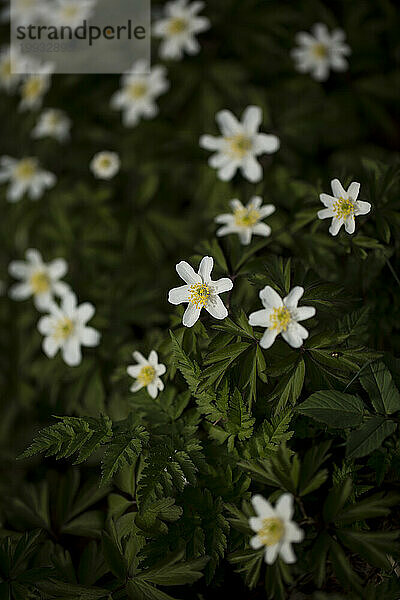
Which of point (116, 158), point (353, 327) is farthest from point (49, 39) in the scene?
point (353, 327)

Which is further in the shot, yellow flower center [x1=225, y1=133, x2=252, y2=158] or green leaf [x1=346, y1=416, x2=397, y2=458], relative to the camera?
yellow flower center [x1=225, y1=133, x2=252, y2=158]

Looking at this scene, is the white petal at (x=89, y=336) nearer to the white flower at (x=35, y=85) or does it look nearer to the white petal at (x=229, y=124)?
the white petal at (x=229, y=124)

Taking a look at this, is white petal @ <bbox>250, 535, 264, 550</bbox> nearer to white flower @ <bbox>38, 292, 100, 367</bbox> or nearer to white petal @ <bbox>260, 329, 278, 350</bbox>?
white petal @ <bbox>260, 329, 278, 350</bbox>

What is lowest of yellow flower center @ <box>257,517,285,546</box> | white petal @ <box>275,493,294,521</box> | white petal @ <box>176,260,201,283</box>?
yellow flower center @ <box>257,517,285,546</box>

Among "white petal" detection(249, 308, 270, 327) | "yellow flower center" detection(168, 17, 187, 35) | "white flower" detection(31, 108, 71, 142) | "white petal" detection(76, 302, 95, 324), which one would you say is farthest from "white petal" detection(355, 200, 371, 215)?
"white flower" detection(31, 108, 71, 142)

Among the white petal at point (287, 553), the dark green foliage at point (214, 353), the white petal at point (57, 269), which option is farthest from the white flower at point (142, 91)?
the white petal at point (287, 553)

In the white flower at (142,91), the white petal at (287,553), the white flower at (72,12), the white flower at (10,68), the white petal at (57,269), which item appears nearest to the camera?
the white petal at (287,553)

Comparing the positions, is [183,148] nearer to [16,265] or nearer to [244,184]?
[244,184]
